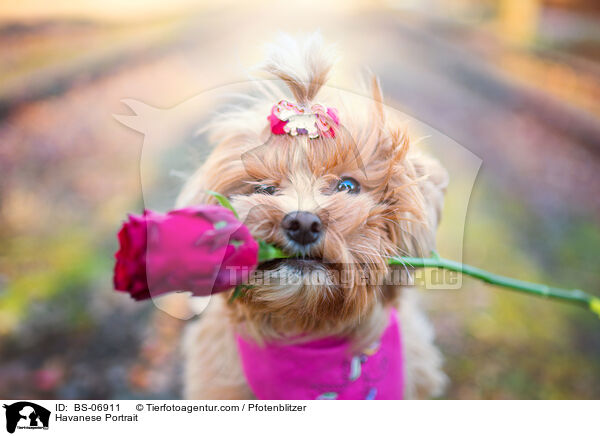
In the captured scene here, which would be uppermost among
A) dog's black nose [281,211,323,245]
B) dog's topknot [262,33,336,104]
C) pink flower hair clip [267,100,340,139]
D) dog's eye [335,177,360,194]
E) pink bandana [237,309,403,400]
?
dog's topknot [262,33,336,104]

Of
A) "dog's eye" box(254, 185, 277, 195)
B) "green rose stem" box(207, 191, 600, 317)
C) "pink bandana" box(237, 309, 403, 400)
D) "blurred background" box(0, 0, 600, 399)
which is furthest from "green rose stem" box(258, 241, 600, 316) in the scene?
"blurred background" box(0, 0, 600, 399)

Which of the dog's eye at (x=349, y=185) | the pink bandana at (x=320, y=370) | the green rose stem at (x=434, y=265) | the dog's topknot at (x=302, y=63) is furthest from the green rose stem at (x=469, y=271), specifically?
the dog's topknot at (x=302, y=63)

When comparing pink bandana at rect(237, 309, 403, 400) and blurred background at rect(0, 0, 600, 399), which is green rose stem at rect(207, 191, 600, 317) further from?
blurred background at rect(0, 0, 600, 399)

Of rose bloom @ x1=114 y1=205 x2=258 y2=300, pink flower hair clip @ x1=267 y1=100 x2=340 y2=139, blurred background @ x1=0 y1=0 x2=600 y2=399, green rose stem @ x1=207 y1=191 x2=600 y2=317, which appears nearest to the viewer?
rose bloom @ x1=114 y1=205 x2=258 y2=300

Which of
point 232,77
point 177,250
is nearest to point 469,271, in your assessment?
point 177,250

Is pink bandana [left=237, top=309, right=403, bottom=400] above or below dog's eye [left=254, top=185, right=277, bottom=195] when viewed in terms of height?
below

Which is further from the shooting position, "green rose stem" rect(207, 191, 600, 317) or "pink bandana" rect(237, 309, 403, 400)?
"pink bandana" rect(237, 309, 403, 400)

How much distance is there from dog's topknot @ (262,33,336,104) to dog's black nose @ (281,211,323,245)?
1.15 ft

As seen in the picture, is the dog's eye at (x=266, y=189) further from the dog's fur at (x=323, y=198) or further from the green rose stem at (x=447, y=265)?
the green rose stem at (x=447, y=265)

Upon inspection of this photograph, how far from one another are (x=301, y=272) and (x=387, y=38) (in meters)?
2.08

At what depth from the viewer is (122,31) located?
2.60 metres

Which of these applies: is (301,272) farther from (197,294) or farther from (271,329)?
(271,329)

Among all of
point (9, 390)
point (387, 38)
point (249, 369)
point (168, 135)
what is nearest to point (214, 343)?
point (249, 369)

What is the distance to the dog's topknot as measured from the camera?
4.04 ft
